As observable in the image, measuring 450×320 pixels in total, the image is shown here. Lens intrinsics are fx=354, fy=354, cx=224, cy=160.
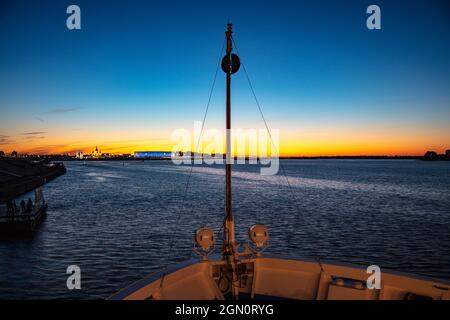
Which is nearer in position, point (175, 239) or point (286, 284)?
point (286, 284)

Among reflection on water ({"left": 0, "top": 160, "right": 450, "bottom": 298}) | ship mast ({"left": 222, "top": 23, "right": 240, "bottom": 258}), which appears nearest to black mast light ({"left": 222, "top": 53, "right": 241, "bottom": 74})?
ship mast ({"left": 222, "top": 23, "right": 240, "bottom": 258})

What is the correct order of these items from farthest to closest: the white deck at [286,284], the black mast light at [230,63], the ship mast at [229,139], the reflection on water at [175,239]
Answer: the reflection on water at [175,239]
the black mast light at [230,63]
the ship mast at [229,139]
the white deck at [286,284]

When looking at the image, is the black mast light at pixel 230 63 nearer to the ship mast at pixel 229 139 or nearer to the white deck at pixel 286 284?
the ship mast at pixel 229 139

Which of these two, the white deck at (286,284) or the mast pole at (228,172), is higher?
the mast pole at (228,172)

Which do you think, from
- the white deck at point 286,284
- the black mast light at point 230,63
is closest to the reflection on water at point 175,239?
the white deck at point 286,284

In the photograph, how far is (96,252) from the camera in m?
25.8

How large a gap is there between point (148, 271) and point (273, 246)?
1054 centimetres

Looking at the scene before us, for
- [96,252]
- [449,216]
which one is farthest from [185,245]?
[449,216]

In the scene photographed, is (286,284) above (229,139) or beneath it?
beneath

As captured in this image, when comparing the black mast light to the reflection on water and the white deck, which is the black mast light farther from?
the reflection on water

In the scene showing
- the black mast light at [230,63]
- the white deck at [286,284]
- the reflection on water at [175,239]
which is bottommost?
the reflection on water at [175,239]

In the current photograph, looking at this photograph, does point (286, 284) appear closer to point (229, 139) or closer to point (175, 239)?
point (229, 139)

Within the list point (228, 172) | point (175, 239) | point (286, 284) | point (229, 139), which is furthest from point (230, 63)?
point (175, 239)
